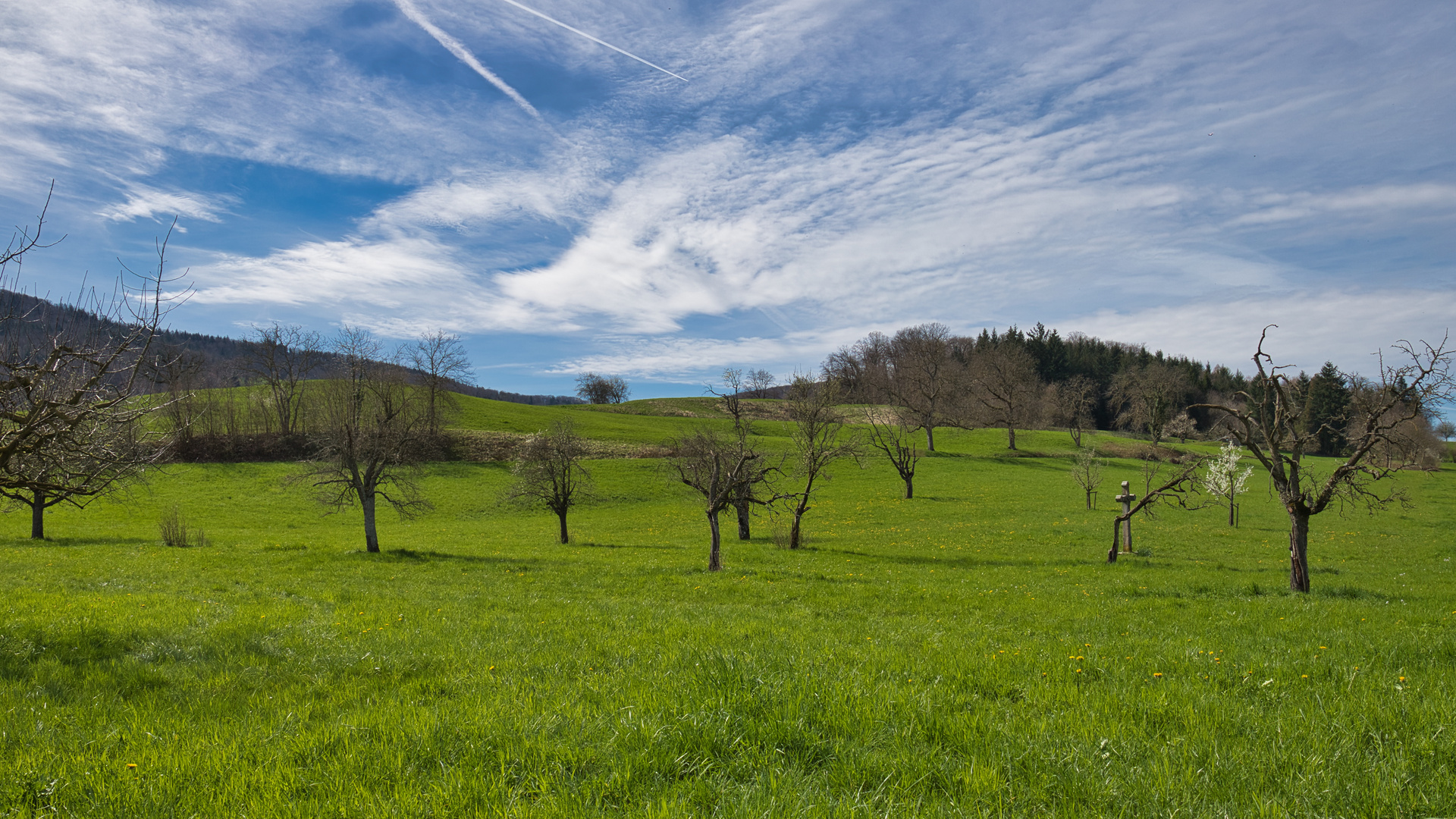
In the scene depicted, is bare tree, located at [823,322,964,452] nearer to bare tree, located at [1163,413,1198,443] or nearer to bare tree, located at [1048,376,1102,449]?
bare tree, located at [1048,376,1102,449]

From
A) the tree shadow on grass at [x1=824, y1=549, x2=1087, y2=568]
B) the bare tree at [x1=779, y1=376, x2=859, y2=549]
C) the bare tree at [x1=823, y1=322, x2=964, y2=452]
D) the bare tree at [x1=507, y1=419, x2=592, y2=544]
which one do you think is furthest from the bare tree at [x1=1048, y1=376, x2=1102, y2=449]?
the bare tree at [x1=507, y1=419, x2=592, y2=544]

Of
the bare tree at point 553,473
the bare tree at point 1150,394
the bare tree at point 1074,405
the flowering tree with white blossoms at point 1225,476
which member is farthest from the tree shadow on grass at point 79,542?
the bare tree at point 1150,394

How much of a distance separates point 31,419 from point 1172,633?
683 inches

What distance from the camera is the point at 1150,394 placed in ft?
261

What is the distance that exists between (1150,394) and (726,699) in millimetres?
A: 91102

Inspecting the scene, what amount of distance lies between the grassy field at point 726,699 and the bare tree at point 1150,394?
72.7 metres

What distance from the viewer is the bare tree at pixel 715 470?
22953 millimetres

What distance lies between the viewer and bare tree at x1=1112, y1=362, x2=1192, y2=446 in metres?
81.2

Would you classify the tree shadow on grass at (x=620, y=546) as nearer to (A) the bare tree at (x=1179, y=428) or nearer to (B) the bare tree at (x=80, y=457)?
(A) the bare tree at (x=1179, y=428)

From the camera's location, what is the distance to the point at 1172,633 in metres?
10.7

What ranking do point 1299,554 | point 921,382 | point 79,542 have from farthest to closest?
point 921,382 < point 79,542 < point 1299,554

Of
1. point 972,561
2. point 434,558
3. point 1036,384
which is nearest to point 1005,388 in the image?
point 1036,384

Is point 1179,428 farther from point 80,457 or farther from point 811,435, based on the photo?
point 80,457

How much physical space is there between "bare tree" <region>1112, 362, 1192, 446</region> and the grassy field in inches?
2861
